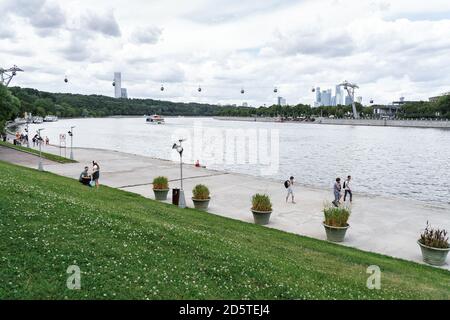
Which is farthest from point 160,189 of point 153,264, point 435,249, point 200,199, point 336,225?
point 153,264

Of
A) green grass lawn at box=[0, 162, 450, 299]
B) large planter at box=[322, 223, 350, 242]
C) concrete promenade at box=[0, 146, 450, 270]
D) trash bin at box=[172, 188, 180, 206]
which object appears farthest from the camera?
trash bin at box=[172, 188, 180, 206]

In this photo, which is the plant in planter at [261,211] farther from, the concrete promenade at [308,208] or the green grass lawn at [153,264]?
the green grass lawn at [153,264]

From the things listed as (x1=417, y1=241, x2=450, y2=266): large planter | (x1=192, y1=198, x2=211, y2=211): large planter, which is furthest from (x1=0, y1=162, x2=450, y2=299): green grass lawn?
(x1=192, y1=198, x2=211, y2=211): large planter

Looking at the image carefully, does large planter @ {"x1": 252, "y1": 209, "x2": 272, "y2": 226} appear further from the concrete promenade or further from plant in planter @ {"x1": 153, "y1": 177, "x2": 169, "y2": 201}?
plant in planter @ {"x1": 153, "y1": 177, "x2": 169, "y2": 201}

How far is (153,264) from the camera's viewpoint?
29.4 feet

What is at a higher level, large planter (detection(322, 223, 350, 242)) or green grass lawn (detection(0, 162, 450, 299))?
green grass lawn (detection(0, 162, 450, 299))

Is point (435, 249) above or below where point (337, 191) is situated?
below

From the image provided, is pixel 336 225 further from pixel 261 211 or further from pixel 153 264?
pixel 153 264

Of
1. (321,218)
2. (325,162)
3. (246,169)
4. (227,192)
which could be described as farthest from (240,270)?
(325,162)

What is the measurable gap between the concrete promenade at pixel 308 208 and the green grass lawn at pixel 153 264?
3645mm

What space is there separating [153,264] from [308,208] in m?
15.8

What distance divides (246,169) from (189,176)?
51.6 feet

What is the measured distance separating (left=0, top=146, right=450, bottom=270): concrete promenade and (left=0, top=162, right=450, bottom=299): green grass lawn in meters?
3.65

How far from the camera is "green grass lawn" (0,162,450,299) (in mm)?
7754
